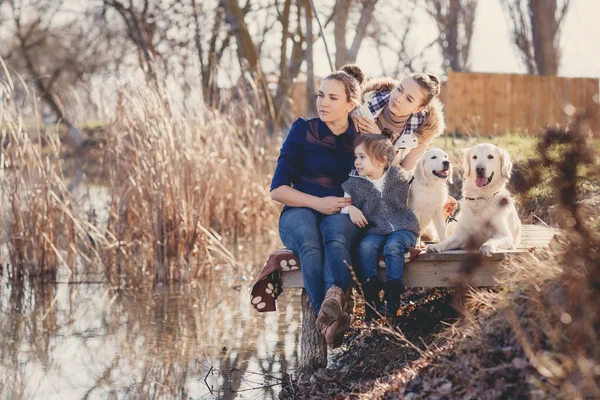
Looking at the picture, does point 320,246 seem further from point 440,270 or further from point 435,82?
point 435,82

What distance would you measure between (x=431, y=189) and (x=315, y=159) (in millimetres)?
669

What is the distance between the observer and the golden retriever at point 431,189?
5023 mm

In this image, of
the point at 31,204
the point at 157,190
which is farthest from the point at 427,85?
the point at 31,204

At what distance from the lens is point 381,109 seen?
548 cm

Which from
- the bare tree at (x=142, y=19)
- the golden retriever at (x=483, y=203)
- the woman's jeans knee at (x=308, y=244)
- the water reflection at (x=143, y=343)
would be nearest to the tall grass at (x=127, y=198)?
the water reflection at (x=143, y=343)

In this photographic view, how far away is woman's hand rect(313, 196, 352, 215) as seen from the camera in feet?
16.4

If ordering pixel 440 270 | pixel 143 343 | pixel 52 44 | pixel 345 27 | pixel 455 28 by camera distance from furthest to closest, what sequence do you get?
pixel 455 28
pixel 52 44
pixel 345 27
pixel 143 343
pixel 440 270

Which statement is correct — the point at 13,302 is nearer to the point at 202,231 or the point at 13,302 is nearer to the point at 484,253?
the point at 202,231

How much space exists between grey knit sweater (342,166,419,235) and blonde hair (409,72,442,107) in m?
0.51

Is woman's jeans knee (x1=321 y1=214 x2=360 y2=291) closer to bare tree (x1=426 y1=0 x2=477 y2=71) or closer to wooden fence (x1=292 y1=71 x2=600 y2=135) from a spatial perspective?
wooden fence (x1=292 y1=71 x2=600 y2=135)

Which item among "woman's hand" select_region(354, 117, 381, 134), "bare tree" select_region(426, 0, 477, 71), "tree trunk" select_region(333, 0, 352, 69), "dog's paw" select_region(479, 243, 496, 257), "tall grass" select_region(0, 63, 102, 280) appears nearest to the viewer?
"dog's paw" select_region(479, 243, 496, 257)

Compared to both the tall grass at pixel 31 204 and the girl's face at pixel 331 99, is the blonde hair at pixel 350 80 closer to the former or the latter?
the girl's face at pixel 331 99

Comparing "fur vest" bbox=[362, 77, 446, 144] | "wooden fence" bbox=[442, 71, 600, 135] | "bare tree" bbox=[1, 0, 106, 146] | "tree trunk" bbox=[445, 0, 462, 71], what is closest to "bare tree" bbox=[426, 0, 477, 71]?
"tree trunk" bbox=[445, 0, 462, 71]

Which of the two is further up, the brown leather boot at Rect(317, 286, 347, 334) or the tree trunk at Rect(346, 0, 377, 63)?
the tree trunk at Rect(346, 0, 377, 63)
